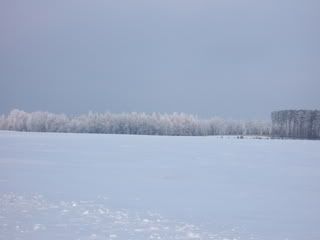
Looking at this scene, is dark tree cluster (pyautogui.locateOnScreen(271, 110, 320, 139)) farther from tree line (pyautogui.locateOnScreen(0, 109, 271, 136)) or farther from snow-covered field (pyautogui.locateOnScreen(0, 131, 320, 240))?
snow-covered field (pyautogui.locateOnScreen(0, 131, 320, 240))

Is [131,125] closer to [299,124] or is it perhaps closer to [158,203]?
[299,124]

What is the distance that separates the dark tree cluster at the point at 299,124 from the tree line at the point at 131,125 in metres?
20.4

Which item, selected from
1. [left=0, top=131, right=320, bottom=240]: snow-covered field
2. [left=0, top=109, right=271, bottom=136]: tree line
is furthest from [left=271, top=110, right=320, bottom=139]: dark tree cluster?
[left=0, top=131, right=320, bottom=240]: snow-covered field

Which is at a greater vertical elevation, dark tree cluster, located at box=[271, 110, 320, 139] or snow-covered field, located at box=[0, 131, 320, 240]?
dark tree cluster, located at box=[271, 110, 320, 139]

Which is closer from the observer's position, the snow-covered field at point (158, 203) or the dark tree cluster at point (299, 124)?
the snow-covered field at point (158, 203)

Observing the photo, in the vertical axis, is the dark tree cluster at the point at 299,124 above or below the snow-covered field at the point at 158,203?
above

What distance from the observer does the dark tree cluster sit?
84.2 meters

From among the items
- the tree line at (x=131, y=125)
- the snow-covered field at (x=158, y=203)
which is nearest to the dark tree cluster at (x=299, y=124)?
the tree line at (x=131, y=125)

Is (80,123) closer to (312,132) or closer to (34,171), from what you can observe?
(312,132)

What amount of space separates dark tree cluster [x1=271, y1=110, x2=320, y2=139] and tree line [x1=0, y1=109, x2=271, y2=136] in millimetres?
20392

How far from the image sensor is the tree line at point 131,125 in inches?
4220

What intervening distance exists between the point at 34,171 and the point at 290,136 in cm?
7062

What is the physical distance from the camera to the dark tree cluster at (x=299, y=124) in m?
84.2

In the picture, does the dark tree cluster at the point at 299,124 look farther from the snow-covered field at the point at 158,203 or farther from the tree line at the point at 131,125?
the snow-covered field at the point at 158,203
